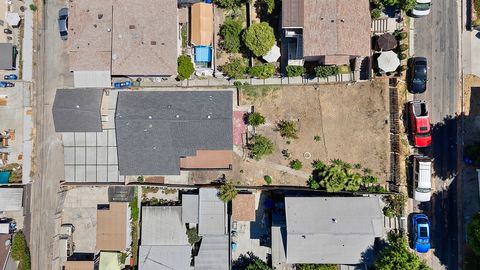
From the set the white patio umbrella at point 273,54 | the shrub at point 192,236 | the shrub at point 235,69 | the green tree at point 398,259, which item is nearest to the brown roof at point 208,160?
the shrub at point 192,236

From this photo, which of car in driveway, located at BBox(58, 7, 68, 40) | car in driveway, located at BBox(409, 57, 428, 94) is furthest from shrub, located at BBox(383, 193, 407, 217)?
car in driveway, located at BBox(58, 7, 68, 40)

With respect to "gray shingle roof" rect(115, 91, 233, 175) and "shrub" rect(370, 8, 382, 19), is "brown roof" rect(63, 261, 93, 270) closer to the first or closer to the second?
"gray shingle roof" rect(115, 91, 233, 175)

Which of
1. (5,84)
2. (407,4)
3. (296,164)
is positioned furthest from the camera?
(5,84)

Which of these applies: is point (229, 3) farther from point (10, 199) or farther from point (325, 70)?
point (10, 199)

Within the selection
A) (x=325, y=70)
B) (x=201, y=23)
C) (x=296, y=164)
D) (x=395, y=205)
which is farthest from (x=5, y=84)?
(x=395, y=205)

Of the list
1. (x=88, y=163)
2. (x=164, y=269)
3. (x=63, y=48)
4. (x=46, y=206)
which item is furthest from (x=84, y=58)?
(x=164, y=269)

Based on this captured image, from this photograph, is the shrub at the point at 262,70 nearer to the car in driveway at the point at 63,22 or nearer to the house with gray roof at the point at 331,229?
the house with gray roof at the point at 331,229
